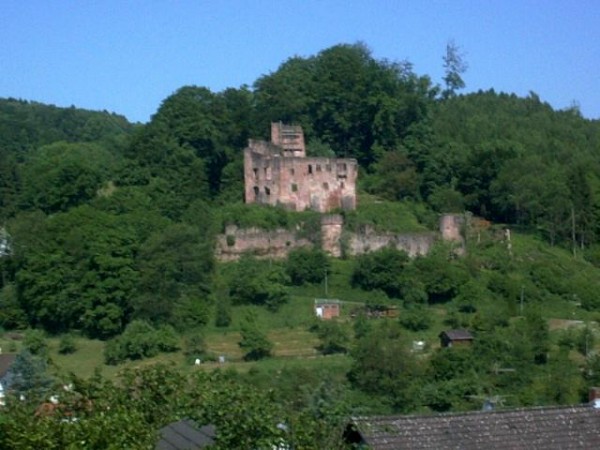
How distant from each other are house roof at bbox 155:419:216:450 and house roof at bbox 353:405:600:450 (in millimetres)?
2706

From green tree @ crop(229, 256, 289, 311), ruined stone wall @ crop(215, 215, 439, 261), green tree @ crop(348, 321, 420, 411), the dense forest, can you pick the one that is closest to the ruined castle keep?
the dense forest

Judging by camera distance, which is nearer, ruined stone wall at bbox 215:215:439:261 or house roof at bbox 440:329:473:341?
house roof at bbox 440:329:473:341

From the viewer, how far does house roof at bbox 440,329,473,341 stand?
41500 mm

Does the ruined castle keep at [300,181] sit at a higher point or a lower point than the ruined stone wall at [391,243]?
higher

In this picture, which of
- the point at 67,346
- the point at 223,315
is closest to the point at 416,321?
the point at 223,315

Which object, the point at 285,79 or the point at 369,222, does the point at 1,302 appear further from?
the point at 285,79

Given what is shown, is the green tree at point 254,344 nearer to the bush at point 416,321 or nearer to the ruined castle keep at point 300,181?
the bush at point 416,321

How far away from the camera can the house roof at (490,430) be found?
14.0m

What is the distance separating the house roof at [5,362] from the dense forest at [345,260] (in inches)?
51.1

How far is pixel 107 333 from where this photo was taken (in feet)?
148

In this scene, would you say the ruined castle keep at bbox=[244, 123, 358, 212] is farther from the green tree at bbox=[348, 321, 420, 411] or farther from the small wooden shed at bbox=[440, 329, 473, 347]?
the green tree at bbox=[348, 321, 420, 411]

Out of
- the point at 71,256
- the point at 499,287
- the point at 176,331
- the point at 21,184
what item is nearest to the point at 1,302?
the point at 71,256

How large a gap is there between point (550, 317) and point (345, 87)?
1674cm

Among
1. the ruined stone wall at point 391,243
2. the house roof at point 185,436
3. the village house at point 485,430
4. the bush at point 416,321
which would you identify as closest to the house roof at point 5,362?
the bush at point 416,321
